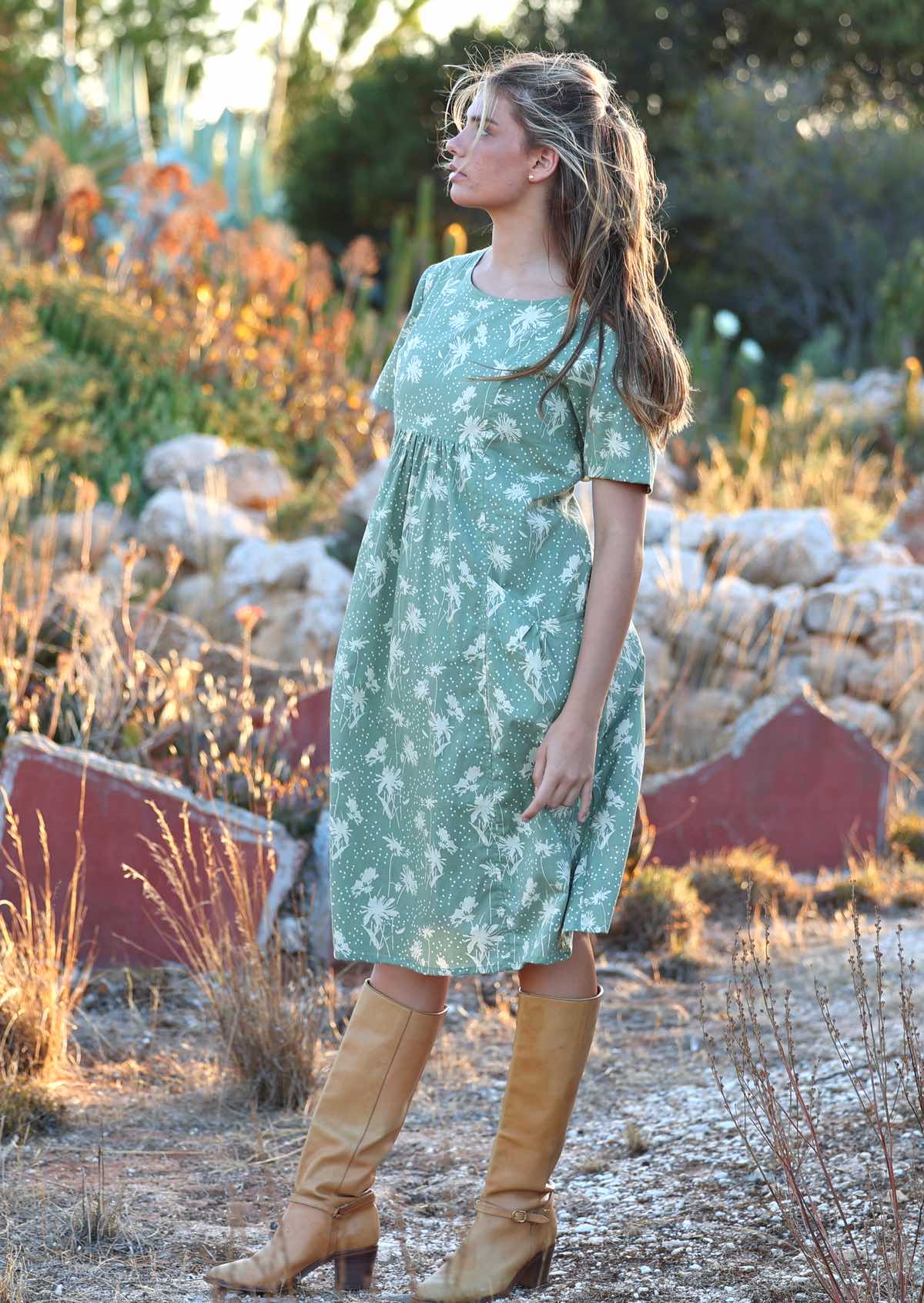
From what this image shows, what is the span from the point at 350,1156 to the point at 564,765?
0.64 m

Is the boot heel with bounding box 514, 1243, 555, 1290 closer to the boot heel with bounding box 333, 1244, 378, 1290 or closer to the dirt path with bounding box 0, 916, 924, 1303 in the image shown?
the dirt path with bounding box 0, 916, 924, 1303

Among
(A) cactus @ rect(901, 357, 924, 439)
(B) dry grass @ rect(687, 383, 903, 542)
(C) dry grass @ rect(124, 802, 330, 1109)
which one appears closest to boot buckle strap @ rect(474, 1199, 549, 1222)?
(C) dry grass @ rect(124, 802, 330, 1109)

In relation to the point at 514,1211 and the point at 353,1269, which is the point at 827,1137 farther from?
the point at 353,1269

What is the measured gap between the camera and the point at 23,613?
14.0 ft

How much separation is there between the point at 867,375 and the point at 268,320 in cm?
485

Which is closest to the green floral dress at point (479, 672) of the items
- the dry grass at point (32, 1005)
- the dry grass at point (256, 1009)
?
the dry grass at point (256, 1009)

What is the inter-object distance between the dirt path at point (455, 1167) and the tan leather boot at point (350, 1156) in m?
0.07

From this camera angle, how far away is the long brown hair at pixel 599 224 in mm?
2113

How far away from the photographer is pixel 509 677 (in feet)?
6.91

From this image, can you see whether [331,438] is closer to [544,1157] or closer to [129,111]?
[544,1157]

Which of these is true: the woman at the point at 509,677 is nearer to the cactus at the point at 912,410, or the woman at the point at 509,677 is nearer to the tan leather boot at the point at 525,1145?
the tan leather boot at the point at 525,1145

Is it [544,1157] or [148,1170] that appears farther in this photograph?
[148,1170]

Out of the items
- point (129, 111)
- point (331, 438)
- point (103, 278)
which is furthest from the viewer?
point (129, 111)

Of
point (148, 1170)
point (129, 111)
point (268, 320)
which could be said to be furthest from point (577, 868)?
point (129, 111)
